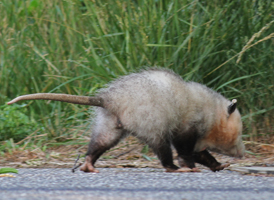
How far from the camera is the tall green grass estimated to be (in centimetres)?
479

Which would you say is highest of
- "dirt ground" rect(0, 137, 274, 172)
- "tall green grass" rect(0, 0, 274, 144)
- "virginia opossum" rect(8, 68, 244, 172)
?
"tall green grass" rect(0, 0, 274, 144)

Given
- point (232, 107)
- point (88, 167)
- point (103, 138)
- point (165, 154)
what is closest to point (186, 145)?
point (165, 154)

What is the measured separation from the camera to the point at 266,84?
495 cm

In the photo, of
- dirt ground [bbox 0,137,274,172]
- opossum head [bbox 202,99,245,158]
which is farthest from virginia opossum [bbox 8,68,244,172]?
dirt ground [bbox 0,137,274,172]

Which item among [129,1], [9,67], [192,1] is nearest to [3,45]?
[9,67]

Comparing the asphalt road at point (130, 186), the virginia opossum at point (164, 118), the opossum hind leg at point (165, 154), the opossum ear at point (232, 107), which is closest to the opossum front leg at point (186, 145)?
the virginia opossum at point (164, 118)

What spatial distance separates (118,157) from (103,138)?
84 cm

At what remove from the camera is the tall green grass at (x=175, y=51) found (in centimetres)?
479

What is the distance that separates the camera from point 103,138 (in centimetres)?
370

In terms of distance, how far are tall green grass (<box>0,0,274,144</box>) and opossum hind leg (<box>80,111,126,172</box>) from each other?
3.70ft

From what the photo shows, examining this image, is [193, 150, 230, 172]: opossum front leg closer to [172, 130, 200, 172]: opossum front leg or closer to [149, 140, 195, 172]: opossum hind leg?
[172, 130, 200, 172]: opossum front leg

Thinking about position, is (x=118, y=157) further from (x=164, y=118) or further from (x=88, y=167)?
(x=164, y=118)

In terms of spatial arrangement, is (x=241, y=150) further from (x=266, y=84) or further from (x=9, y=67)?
(x=9, y=67)

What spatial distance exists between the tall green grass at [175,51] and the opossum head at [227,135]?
601 mm
